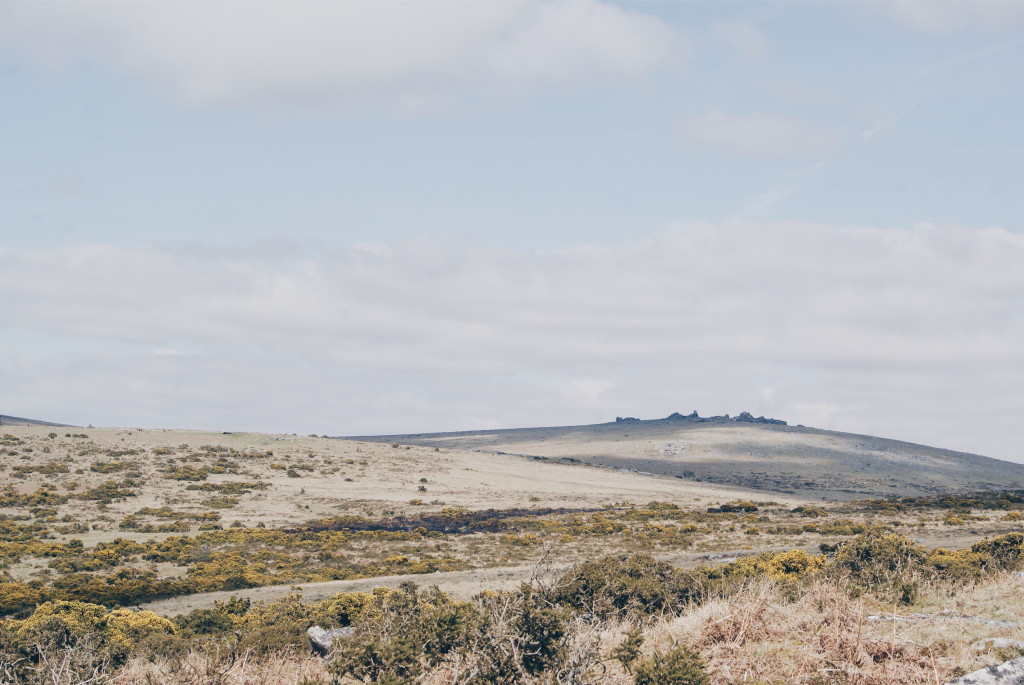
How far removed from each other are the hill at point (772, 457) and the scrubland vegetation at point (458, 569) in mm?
26512

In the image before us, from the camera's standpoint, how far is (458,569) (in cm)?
3972

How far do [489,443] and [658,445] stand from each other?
36.9 m

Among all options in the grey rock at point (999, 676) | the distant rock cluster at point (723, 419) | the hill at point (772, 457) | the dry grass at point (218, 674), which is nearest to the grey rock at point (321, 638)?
the dry grass at point (218, 674)

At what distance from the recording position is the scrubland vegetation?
969 cm

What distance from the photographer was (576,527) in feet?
175

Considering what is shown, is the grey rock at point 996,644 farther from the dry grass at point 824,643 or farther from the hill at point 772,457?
the hill at point 772,457

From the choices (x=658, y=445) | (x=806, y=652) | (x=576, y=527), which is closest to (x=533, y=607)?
(x=806, y=652)

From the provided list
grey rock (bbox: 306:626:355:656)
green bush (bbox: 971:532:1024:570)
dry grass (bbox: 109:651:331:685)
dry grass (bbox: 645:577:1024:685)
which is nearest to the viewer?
dry grass (bbox: 645:577:1024:685)

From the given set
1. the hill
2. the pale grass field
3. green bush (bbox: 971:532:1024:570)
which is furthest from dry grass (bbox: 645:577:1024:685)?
the hill

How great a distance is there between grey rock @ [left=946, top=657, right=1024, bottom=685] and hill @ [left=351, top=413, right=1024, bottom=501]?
8554 cm

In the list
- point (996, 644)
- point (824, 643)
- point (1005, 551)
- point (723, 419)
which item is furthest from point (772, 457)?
point (824, 643)

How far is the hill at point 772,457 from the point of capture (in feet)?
343

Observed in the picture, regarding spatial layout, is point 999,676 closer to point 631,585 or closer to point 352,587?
point 631,585

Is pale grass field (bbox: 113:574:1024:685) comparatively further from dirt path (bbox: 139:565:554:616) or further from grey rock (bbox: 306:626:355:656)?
dirt path (bbox: 139:565:554:616)
